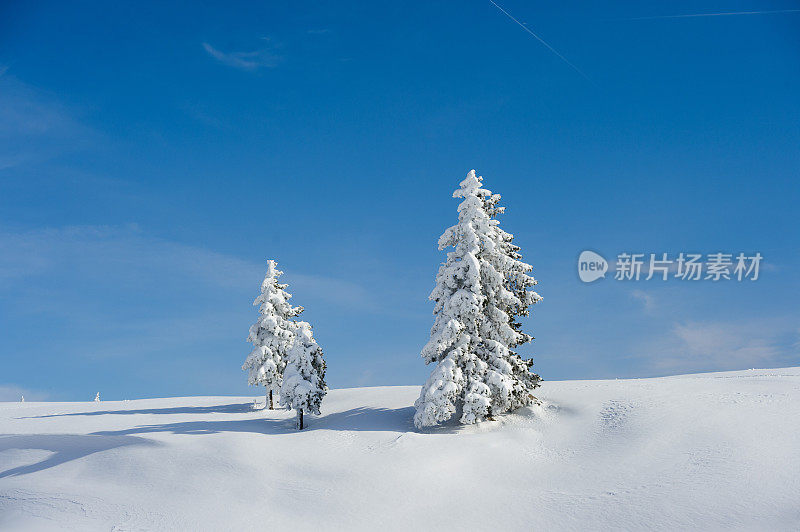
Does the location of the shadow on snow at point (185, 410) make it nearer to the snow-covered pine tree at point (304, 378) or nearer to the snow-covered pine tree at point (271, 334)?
the snow-covered pine tree at point (271, 334)

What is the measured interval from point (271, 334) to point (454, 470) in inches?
951

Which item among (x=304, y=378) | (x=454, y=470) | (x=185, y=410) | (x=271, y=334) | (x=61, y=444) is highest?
(x=271, y=334)

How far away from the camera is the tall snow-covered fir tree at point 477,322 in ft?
108

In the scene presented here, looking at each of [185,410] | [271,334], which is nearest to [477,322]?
[271,334]

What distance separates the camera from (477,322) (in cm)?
3506

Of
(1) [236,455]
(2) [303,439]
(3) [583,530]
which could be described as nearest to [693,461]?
(3) [583,530]

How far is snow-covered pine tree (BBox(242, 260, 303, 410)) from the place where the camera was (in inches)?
1848

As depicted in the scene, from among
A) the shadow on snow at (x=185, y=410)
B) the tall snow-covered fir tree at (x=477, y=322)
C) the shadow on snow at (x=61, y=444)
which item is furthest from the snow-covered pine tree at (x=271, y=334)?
the tall snow-covered fir tree at (x=477, y=322)

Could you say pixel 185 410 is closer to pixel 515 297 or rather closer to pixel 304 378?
pixel 304 378

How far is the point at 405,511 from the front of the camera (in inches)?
973

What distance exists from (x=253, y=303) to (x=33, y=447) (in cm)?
1848

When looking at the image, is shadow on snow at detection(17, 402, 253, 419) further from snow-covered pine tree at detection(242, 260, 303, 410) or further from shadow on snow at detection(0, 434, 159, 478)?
shadow on snow at detection(0, 434, 159, 478)

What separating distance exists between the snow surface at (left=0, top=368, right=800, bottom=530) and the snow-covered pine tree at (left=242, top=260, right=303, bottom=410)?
31.8ft

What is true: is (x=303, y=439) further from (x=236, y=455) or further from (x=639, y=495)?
(x=639, y=495)
